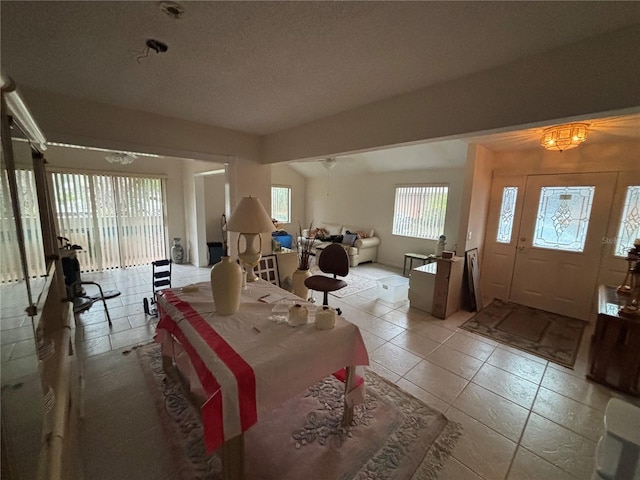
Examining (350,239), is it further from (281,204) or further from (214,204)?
(214,204)

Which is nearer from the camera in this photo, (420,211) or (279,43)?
(279,43)

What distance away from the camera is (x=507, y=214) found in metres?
4.07

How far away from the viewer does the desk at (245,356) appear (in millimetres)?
1152

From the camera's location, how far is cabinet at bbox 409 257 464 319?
3467 mm

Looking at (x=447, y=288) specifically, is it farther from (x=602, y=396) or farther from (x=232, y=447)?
(x=232, y=447)

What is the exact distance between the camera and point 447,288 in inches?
136

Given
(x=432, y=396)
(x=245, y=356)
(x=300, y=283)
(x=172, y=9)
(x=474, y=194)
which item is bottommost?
(x=432, y=396)

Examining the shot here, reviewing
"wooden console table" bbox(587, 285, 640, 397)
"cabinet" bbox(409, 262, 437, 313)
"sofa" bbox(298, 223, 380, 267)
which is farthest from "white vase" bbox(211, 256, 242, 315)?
"sofa" bbox(298, 223, 380, 267)

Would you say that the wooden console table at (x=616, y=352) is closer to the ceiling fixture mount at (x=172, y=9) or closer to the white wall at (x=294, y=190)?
the ceiling fixture mount at (x=172, y=9)

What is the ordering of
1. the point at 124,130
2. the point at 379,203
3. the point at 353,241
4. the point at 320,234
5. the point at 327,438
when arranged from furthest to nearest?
the point at 320,234, the point at 379,203, the point at 353,241, the point at 124,130, the point at 327,438

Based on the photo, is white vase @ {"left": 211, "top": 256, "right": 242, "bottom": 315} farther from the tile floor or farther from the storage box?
the storage box

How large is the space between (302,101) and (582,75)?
204 cm

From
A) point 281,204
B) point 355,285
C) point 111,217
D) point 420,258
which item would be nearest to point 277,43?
point 355,285

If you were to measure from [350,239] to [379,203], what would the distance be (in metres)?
1.23
